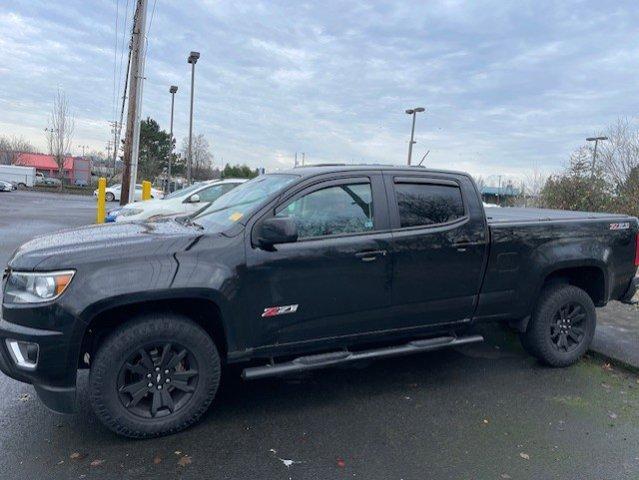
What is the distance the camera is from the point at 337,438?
3500 mm

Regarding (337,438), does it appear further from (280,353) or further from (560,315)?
(560,315)

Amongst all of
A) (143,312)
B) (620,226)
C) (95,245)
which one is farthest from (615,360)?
(95,245)

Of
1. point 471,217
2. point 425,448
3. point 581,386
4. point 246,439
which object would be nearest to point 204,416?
point 246,439

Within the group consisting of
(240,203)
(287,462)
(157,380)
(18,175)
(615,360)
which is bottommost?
(287,462)

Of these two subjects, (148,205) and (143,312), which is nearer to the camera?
(143,312)

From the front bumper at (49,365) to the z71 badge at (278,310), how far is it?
1219mm

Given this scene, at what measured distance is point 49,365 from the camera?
3119mm

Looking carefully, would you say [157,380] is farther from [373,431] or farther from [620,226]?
[620,226]

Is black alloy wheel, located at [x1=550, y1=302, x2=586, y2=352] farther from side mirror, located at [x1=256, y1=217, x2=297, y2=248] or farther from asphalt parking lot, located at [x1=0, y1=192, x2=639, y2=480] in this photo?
side mirror, located at [x1=256, y1=217, x2=297, y2=248]

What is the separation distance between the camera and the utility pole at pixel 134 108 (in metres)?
14.4

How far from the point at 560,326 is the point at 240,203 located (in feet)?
10.7

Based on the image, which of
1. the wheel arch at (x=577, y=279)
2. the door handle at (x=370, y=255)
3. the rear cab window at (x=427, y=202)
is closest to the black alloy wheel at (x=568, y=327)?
the wheel arch at (x=577, y=279)

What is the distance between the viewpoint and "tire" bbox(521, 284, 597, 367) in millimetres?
4801

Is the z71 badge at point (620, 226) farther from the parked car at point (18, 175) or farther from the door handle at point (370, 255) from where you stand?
the parked car at point (18, 175)
